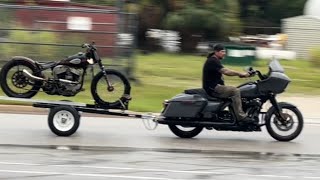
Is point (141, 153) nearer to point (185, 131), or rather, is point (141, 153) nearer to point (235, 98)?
point (185, 131)

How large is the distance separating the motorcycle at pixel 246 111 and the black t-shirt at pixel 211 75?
0.51ft

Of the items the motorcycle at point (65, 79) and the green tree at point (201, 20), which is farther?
the green tree at point (201, 20)

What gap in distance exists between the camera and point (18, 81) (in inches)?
504

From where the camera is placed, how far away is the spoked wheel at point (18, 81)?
12773 mm

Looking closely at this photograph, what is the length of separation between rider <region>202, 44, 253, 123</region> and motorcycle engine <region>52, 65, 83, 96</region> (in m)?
2.31

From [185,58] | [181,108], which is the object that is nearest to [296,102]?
[181,108]

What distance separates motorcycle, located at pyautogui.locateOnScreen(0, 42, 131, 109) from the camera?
12.8 metres

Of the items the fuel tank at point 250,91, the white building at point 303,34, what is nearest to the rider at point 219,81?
the fuel tank at point 250,91

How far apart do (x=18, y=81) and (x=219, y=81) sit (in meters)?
3.61

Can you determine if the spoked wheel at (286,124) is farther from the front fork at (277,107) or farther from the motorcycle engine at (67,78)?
the motorcycle engine at (67,78)

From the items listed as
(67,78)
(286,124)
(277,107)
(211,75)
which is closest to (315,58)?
(286,124)

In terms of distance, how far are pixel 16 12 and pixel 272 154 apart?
9464 mm

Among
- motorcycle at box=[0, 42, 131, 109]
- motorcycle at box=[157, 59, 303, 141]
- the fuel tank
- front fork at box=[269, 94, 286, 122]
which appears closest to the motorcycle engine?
motorcycle at box=[0, 42, 131, 109]

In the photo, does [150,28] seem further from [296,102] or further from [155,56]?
[296,102]
